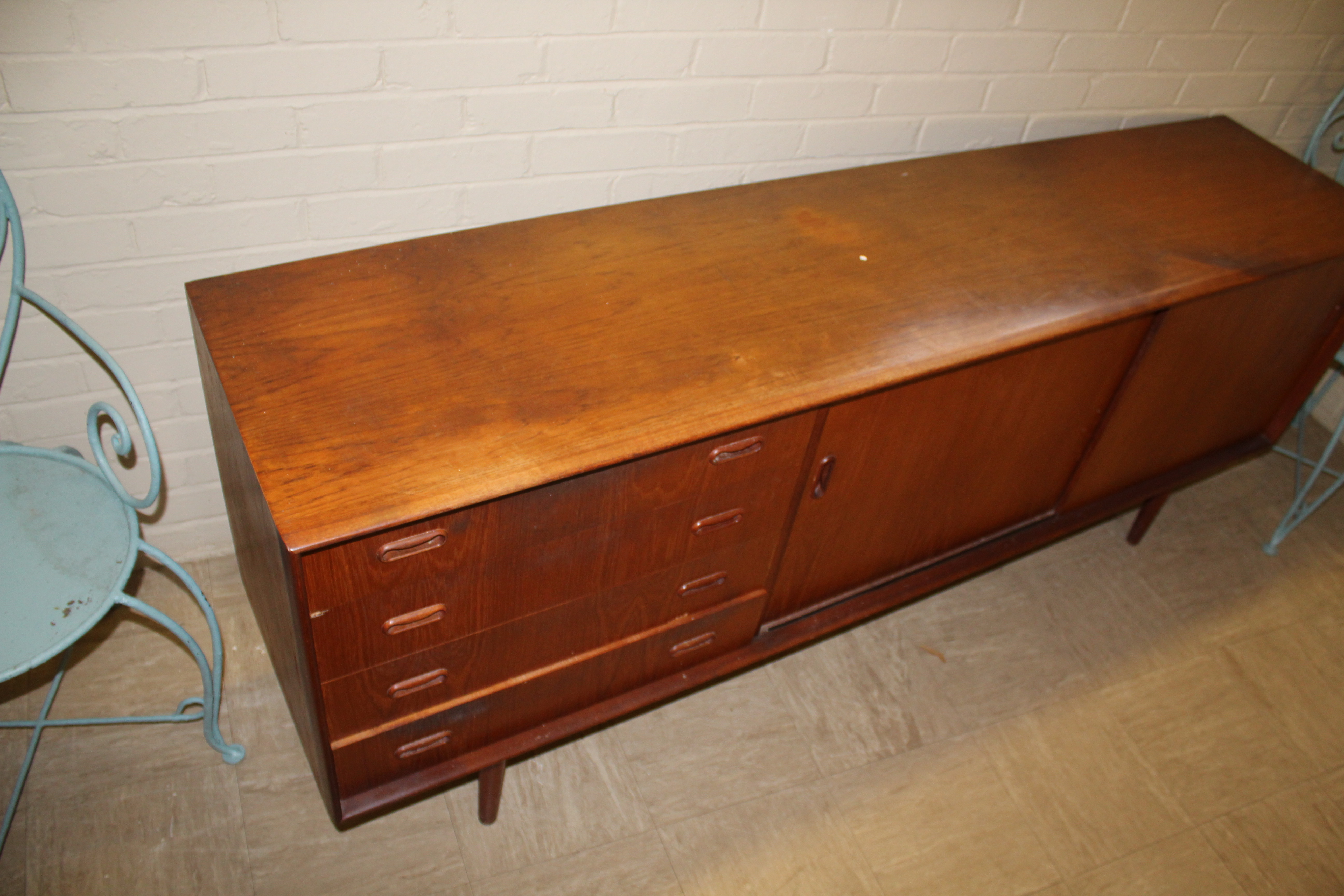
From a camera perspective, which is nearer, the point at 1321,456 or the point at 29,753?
the point at 29,753

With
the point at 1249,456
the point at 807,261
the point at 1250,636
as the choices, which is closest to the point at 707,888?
the point at 807,261

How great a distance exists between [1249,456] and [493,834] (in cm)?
178

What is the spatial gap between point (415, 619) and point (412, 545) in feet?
0.43

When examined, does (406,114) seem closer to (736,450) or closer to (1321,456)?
(736,450)

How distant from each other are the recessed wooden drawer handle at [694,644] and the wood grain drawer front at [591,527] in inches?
8.8

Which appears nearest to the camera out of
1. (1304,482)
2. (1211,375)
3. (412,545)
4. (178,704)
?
(412,545)

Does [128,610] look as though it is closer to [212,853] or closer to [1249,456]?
[212,853]

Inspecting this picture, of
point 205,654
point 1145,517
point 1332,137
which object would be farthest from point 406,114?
point 1332,137

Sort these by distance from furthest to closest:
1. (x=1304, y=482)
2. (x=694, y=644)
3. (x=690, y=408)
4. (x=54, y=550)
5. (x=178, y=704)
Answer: (x=1304, y=482)
(x=178, y=704)
(x=694, y=644)
(x=54, y=550)
(x=690, y=408)

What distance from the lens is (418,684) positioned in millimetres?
1355

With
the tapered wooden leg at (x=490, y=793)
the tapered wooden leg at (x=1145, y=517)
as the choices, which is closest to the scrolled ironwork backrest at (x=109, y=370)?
the tapered wooden leg at (x=490, y=793)

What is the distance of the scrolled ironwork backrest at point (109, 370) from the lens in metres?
1.44

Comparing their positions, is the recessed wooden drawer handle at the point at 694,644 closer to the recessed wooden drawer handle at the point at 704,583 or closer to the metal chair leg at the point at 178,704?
the recessed wooden drawer handle at the point at 704,583

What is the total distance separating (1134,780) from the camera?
1922 mm
